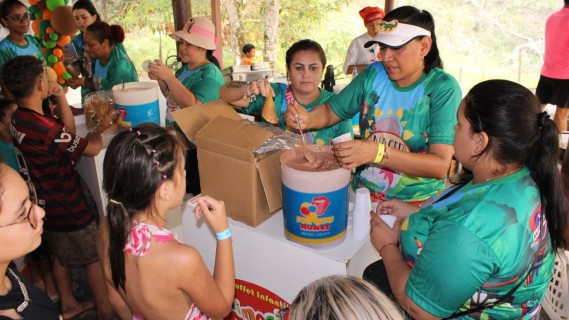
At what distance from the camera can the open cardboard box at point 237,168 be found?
1470 mm

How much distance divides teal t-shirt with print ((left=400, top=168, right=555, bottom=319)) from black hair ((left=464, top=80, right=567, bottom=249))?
4 cm

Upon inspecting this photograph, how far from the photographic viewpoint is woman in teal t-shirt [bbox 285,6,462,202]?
1597 millimetres

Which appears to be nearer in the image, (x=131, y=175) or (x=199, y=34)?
(x=131, y=175)

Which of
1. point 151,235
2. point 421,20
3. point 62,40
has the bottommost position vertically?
point 151,235

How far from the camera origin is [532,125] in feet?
3.49

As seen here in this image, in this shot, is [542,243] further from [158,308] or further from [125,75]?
[125,75]

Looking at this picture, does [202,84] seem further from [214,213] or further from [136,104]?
[214,213]

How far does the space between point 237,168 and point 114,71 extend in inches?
79.4

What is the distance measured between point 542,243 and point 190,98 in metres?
1.88

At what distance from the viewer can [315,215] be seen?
4.47 feet

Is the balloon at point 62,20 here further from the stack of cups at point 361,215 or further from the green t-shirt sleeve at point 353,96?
the stack of cups at point 361,215

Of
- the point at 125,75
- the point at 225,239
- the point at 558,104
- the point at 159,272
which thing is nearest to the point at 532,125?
the point at 225,239

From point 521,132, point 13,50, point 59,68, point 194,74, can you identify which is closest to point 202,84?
point 194,74

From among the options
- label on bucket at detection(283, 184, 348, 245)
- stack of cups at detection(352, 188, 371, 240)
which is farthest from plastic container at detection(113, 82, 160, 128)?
stack of cups at detection(352, 188, 371, 240)
